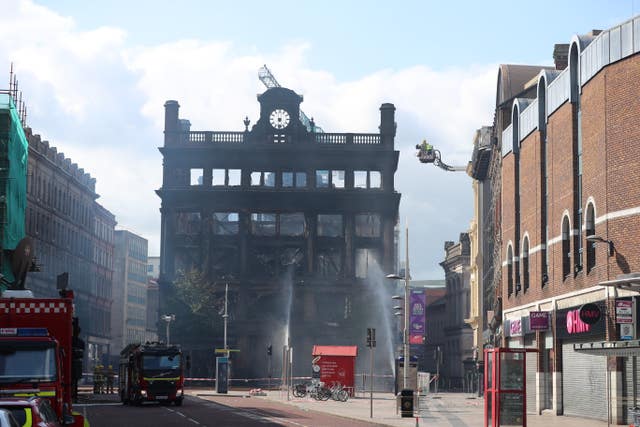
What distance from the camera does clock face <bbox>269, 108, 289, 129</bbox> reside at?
117 metres

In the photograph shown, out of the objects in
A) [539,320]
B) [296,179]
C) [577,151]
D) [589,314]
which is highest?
[296,179]

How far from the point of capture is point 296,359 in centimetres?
11350

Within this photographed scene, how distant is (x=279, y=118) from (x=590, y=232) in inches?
2952

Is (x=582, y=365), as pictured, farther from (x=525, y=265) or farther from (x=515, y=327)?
(x=525, y=265)

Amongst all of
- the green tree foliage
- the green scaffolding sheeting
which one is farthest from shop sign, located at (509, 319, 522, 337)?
the green tree foliage

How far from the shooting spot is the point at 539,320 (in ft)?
166

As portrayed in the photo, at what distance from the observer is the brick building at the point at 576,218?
40.2m

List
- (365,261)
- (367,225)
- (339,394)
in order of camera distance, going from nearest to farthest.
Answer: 1. (339,394)
2. (365,261)
3. (367,225)

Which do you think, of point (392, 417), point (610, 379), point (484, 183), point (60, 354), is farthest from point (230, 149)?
point (60, 354)

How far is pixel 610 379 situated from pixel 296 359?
7473 cm

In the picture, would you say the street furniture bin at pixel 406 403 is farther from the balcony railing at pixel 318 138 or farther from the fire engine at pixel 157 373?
the balcony railing at pixel 318 138

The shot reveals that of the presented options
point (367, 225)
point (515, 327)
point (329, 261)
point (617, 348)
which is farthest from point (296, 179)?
point (617, 348)

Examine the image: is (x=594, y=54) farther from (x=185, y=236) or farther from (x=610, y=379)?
(x=185, y=236)

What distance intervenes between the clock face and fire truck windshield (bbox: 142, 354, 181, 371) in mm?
63439
